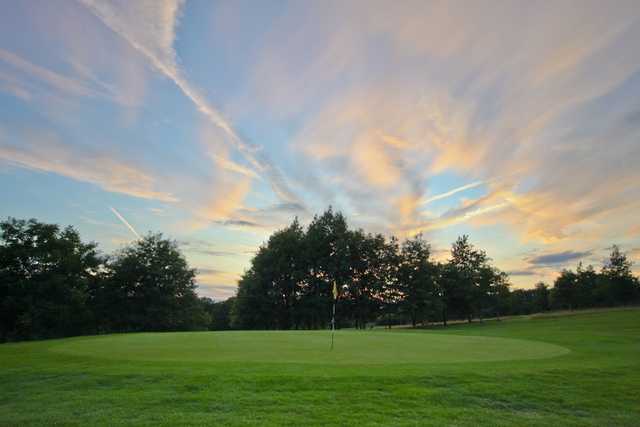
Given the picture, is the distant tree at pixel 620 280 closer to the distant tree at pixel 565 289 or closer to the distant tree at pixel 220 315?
the distant tree at pixel 565 289

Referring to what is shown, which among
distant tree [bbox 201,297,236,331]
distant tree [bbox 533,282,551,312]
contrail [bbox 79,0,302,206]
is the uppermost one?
contrail [bbox 79,0,302,206]

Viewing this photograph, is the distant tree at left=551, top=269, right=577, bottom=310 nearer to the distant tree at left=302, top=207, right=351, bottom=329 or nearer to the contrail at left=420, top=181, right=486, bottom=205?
the distant tree at left=302, top=207, right=351, bottom=329

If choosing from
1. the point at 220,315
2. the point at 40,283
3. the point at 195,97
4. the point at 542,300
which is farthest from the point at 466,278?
the point at 220,315

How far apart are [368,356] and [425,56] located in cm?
1614

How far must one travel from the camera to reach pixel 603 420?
23.0ft

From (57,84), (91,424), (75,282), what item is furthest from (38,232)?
(91,424)

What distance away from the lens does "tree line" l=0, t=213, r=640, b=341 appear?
155ft

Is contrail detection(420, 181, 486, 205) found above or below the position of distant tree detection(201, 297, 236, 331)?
above

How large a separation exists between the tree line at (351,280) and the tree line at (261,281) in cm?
18

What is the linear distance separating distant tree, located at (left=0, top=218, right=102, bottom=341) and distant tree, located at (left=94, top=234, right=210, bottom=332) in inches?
175

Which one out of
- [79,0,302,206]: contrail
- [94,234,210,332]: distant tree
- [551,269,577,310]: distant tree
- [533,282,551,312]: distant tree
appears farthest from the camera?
[533,282,551,312]: distant tree

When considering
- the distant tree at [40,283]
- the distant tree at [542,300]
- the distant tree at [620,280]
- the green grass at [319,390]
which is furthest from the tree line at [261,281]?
the distant tree at [542,300]

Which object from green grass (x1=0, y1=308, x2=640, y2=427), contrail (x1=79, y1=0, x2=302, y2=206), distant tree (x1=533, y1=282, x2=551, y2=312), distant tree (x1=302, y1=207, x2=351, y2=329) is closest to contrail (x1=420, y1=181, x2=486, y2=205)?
contrail (x1=79, y1=0, x2=302, y2=206)

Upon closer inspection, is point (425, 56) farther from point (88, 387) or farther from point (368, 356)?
point (88, 387)
